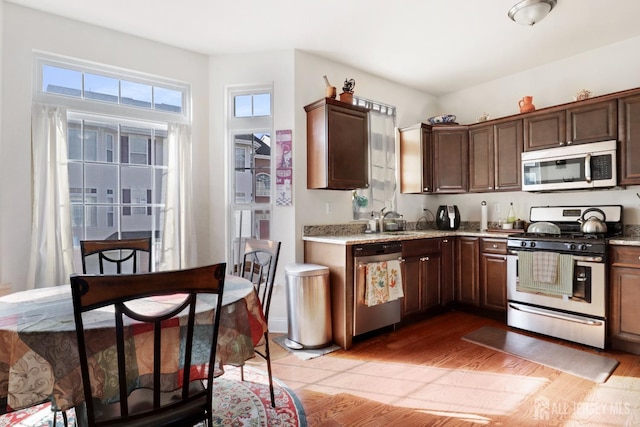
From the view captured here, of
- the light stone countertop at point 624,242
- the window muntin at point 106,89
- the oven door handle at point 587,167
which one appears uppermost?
the window muntin at point 106,89

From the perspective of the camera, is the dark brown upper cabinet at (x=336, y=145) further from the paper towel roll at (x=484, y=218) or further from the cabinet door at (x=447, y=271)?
the paper towel roll at (x=484, y=218)

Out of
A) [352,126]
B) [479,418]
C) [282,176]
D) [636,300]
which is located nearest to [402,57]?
[352,126]

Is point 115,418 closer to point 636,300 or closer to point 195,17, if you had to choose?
point 195,17

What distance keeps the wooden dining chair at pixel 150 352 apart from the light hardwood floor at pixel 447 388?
977 millimetres

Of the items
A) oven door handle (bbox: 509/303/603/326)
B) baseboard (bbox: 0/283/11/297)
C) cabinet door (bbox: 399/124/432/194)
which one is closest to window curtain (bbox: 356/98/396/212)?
cabinet door (bbox: 399/124/432/194)

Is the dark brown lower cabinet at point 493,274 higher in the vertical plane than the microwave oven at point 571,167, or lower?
lower

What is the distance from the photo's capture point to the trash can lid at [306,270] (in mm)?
2934

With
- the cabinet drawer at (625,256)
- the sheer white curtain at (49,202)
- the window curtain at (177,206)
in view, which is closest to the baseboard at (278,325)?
the window curtain at (177,206)

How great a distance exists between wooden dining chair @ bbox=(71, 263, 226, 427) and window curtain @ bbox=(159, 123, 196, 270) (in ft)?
6.72

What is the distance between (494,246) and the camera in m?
3.68

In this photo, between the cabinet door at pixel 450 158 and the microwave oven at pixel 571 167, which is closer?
the microwave oven at pixel 571 167

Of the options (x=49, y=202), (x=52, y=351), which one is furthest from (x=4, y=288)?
(x=52, y=351)

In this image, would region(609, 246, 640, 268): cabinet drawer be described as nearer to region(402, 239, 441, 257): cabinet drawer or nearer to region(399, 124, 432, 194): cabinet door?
region(402, 239, 441, 257): cabinet drawer

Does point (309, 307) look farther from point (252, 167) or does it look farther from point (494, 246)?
point (494, 246)
